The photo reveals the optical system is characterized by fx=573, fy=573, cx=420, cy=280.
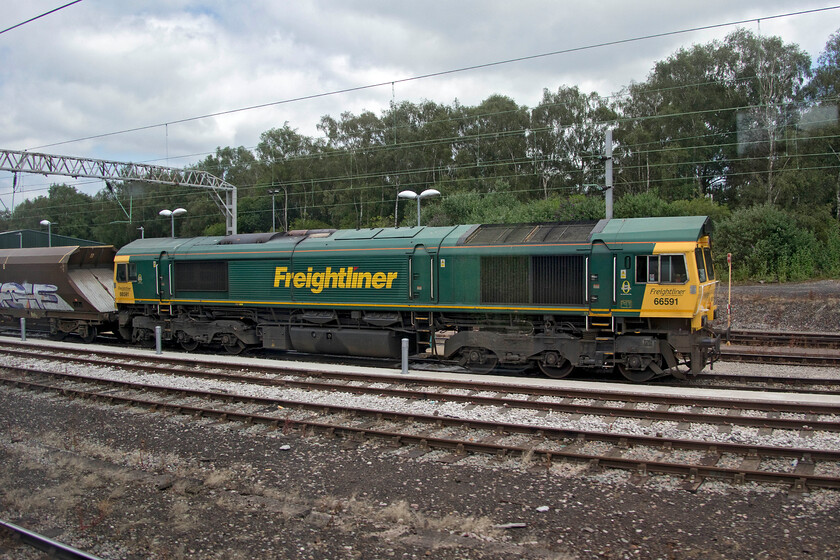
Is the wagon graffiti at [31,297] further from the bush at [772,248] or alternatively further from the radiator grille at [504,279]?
the bush at [772,248]

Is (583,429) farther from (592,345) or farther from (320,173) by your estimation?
(320,173)

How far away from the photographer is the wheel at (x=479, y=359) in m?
13.7

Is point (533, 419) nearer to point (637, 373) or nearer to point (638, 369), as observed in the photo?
point (638, 369)

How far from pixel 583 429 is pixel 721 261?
25610 mm

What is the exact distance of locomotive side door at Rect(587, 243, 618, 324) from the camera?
478 inches

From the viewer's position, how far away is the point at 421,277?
14.2 meters

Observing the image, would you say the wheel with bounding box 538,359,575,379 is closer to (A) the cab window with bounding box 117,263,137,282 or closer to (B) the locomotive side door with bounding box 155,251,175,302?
(B) the locomotive side door with bounding box 155,251,175,302

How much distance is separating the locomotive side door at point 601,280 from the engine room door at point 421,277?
12.3ft

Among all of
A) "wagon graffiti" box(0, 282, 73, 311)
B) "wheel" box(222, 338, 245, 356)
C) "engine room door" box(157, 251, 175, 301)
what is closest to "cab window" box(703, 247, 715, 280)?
"wheel" box(222, 338, 245, 356)

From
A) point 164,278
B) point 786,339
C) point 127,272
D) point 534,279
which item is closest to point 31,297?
point 127,272

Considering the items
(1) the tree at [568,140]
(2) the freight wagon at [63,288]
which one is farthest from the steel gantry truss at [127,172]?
(1) the tree at [568,140]

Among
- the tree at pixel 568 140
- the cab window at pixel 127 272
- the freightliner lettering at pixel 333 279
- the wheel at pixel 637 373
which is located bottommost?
the wheel at pixel 637 373

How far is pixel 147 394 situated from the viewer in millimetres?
12469

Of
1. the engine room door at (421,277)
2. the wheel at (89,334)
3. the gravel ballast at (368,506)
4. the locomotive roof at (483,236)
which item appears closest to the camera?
the gravel ballast at (368,506)
